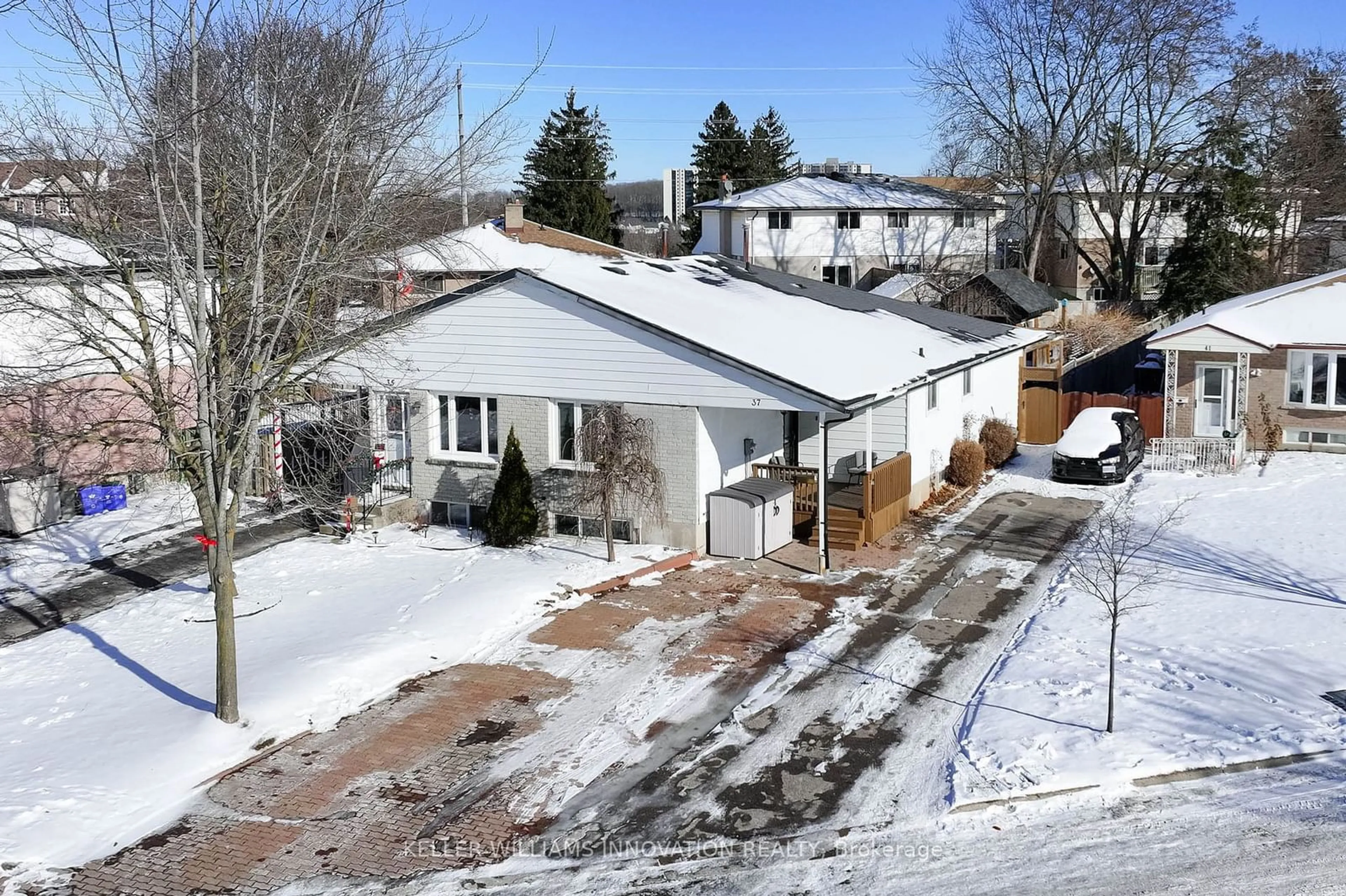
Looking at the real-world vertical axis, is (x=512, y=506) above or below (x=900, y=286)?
below

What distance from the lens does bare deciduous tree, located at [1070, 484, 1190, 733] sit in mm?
13523

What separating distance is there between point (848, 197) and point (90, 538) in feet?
151

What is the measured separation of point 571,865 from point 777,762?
9.10 feet

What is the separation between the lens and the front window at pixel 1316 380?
28.1 m

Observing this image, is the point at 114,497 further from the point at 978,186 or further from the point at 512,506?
the point at 978,186

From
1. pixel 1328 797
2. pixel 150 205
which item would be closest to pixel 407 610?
pixel 150 205

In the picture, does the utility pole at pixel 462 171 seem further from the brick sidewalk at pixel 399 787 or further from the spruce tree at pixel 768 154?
the spruce tree at pixel 768 154

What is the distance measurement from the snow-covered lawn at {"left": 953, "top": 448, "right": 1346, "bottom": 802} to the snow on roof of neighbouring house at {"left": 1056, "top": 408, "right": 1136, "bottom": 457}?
15.4 ft

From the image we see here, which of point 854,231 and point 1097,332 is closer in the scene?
point 1097,332

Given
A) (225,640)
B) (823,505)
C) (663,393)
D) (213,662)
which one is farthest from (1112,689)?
(213,662)

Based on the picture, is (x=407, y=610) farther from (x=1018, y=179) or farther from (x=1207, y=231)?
(x=1018, y=179)

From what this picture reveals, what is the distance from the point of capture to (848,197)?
59844mm

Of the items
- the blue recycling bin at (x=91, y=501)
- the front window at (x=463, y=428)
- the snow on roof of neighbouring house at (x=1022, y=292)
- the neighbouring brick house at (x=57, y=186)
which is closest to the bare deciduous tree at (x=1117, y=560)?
the front window at (x=463, y=428)

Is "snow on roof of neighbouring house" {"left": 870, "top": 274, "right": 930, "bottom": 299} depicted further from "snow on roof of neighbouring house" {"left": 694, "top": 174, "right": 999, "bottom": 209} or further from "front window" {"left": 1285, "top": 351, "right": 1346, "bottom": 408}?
"front window" {"left": 1285, "top": 351, "right": 1346, "bottom": 408}
